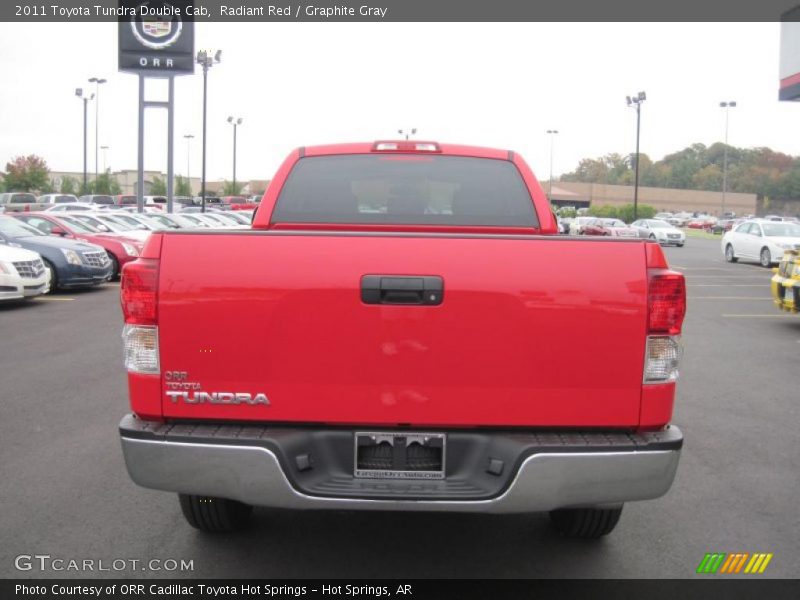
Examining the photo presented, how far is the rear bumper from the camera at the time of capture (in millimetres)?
3043

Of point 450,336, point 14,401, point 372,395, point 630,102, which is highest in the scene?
point 630,102

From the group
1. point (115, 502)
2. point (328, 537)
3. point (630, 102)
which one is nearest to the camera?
point (328, 537)

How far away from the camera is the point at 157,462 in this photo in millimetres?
3119

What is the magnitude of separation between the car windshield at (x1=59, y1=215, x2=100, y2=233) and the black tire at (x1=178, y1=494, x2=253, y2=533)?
54.1 feet

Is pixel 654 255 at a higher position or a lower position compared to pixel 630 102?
lower

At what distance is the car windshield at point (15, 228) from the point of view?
1642 cm

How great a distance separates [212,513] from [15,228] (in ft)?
48.8

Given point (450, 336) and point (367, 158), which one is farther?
point (367, 158)

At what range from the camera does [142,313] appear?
318 cm

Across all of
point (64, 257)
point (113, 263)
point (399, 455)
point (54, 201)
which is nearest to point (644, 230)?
point (113, 263)

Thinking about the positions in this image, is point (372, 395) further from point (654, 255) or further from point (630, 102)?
point (630, 102)

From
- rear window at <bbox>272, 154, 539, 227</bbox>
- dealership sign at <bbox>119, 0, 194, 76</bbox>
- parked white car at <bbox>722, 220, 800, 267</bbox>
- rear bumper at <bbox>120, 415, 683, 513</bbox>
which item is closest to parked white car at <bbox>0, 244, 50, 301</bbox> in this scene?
rear window at <bbox>272, 154, 539, 227</bbox>

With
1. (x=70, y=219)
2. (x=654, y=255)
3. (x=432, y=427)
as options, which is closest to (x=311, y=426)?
(x=432, y=427)

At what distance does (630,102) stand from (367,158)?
5383 centimetres
